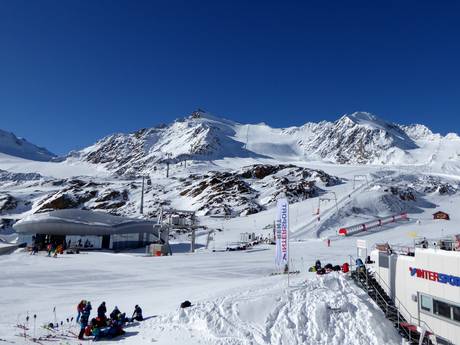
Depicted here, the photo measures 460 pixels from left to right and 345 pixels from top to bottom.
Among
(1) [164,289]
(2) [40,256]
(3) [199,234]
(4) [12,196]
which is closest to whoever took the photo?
(1) [164,289]

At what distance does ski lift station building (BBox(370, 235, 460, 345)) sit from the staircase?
0.26 m

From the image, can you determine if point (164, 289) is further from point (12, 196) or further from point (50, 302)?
point (12, 196)

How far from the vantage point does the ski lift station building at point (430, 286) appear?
1652 cm

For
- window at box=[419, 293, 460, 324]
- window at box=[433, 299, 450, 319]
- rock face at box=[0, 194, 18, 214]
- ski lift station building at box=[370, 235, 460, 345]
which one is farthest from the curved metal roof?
rock face at box=[0, 194, 18, 214]

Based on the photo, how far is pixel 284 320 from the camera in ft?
56.2

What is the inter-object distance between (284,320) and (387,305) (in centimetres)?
527

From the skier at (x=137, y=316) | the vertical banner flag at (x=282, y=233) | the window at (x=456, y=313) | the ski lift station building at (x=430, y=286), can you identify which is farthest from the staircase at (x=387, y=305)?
the skier at (x=137, y=316)

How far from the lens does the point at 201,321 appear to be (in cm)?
1641

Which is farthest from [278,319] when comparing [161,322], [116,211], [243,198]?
[116,211]

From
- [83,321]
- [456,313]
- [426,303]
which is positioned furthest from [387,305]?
[83,321]

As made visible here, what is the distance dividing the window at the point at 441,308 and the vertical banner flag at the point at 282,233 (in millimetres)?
7032

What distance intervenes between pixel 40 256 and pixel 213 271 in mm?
18841

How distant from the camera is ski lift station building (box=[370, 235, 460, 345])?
16516 mm

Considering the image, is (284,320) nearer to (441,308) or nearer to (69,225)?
(441,308)
